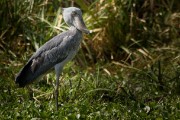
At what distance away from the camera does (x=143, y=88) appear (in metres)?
6.69

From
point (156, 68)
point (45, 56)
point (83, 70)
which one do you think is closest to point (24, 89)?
point (45, 56)

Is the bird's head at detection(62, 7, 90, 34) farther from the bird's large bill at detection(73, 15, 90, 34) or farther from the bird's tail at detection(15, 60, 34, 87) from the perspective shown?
the bird's tail at detection(15, 60, 34, 87)

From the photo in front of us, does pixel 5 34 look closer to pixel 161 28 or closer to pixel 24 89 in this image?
pixel 24 89

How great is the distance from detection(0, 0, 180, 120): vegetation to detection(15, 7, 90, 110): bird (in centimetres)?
30

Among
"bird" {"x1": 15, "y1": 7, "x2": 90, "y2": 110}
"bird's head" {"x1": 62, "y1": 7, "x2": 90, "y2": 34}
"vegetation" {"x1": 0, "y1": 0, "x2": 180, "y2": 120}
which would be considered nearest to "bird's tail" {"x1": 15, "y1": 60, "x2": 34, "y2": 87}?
"bird" {"x1": 15, "y1": 7, "x2": 90, "y2": 110}

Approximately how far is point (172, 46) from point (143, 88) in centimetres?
166

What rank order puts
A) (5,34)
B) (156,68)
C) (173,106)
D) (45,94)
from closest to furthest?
(173,106) < (45,94) < (156,68) < (5,34)

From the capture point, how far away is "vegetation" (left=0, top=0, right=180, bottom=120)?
611 centimetres

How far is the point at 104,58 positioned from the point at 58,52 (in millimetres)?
2211

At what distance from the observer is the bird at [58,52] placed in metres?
6.09

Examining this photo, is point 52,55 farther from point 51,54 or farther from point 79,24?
point 79,24

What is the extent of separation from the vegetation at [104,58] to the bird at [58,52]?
297mm

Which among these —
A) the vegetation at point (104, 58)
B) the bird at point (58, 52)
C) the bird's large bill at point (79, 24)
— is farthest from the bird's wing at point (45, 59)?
the vegetation at point (104, 58)

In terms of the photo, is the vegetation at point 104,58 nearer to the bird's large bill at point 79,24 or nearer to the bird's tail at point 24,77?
the bird's tail at point 24,77
